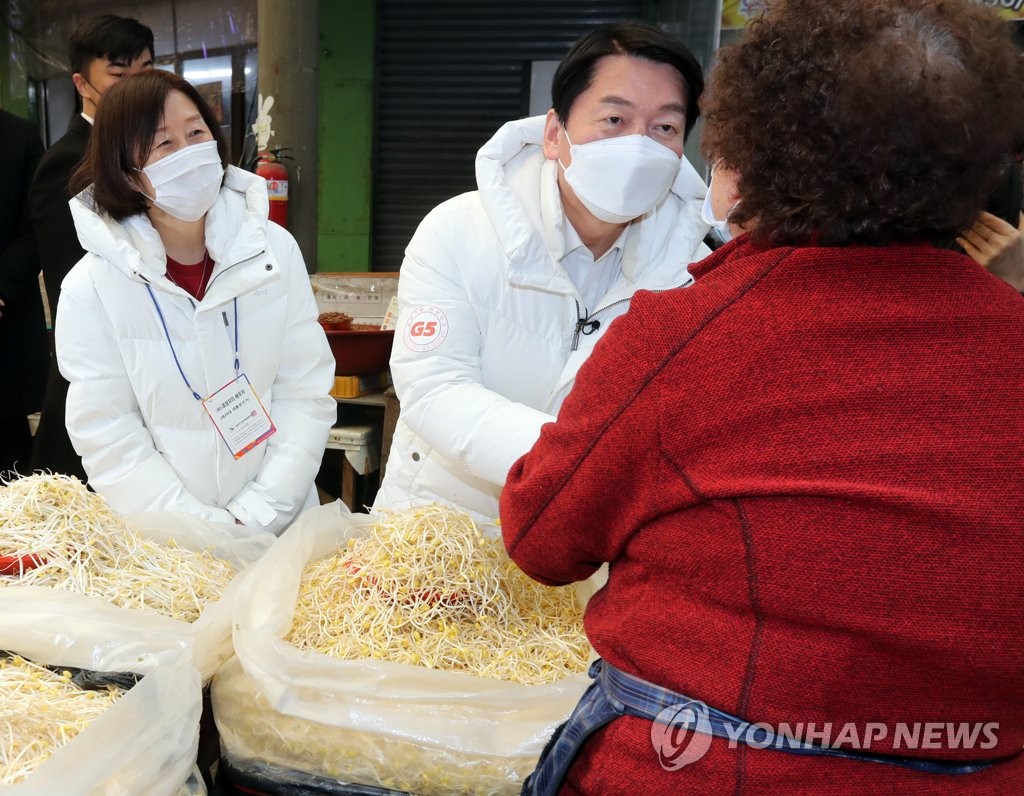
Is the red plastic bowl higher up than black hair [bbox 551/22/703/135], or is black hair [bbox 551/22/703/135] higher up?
black hair [bbox 551/22/703/135]

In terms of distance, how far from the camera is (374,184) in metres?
6.25

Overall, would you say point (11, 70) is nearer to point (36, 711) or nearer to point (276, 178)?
point (276, 178)

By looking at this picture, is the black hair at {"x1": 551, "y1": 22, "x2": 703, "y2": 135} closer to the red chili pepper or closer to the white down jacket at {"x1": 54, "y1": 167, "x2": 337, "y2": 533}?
the white down jacket at {"x1": 54, "y1": 167, "x2": 337, "y2": 533}

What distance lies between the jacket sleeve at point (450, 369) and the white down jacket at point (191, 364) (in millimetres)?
437

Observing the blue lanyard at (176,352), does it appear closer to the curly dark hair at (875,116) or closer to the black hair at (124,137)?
the black hair at (124,137)

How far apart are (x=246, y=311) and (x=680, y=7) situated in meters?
4.15

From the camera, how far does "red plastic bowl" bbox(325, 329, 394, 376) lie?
334 cm

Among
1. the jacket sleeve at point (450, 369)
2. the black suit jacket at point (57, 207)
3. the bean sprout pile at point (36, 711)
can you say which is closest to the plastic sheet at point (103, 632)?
the bean sprout pile at point (36, 711)

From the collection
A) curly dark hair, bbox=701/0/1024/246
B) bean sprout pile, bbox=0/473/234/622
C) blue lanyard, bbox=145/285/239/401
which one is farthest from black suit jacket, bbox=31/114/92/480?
curly dark hair, bbox=701/0/1024/246

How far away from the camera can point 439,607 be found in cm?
136

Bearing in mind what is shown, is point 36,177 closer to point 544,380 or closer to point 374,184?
point 544,380

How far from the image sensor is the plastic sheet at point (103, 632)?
120cm

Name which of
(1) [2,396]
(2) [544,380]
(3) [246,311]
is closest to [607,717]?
(2) [544,380]

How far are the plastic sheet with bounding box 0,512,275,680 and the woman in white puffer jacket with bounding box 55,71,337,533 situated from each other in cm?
53
